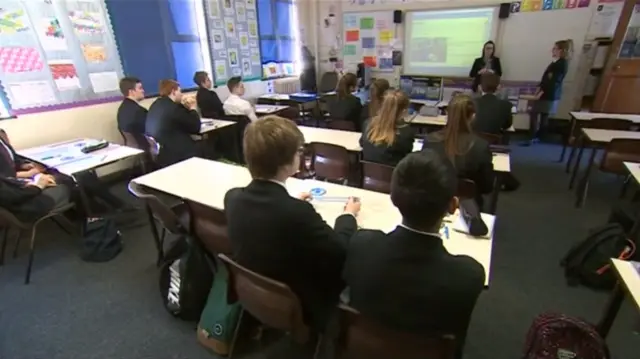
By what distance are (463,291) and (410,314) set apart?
159 mm

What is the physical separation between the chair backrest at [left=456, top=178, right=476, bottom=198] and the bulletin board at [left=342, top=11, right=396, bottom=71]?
5.15 meters

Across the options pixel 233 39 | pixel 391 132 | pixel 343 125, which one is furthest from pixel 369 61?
pixel 391 132

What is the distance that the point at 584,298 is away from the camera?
218cm

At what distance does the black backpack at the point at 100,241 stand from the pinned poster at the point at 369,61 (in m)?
5.68

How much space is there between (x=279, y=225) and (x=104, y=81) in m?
3.80

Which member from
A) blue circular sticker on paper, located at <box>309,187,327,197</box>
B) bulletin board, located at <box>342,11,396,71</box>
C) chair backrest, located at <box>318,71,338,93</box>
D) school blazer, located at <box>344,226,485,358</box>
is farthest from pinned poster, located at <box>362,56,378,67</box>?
school blazer, located at <box>344,226,485,358</box>

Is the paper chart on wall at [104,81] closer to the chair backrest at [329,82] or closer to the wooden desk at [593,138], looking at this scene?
the chair backrest at [329,82]

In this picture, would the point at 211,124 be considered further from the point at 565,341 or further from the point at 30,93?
the point at 565,341

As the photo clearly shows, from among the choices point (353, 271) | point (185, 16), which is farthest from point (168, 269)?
point (185, 16)

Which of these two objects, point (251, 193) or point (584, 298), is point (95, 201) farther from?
point (584, 298)

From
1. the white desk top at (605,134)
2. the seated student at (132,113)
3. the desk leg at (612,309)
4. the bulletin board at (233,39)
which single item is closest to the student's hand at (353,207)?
the desk leg at (612,309)

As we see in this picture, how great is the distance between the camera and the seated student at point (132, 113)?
3578 millimetres

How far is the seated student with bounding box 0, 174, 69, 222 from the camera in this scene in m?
2.25

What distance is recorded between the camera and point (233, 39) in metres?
5.50
